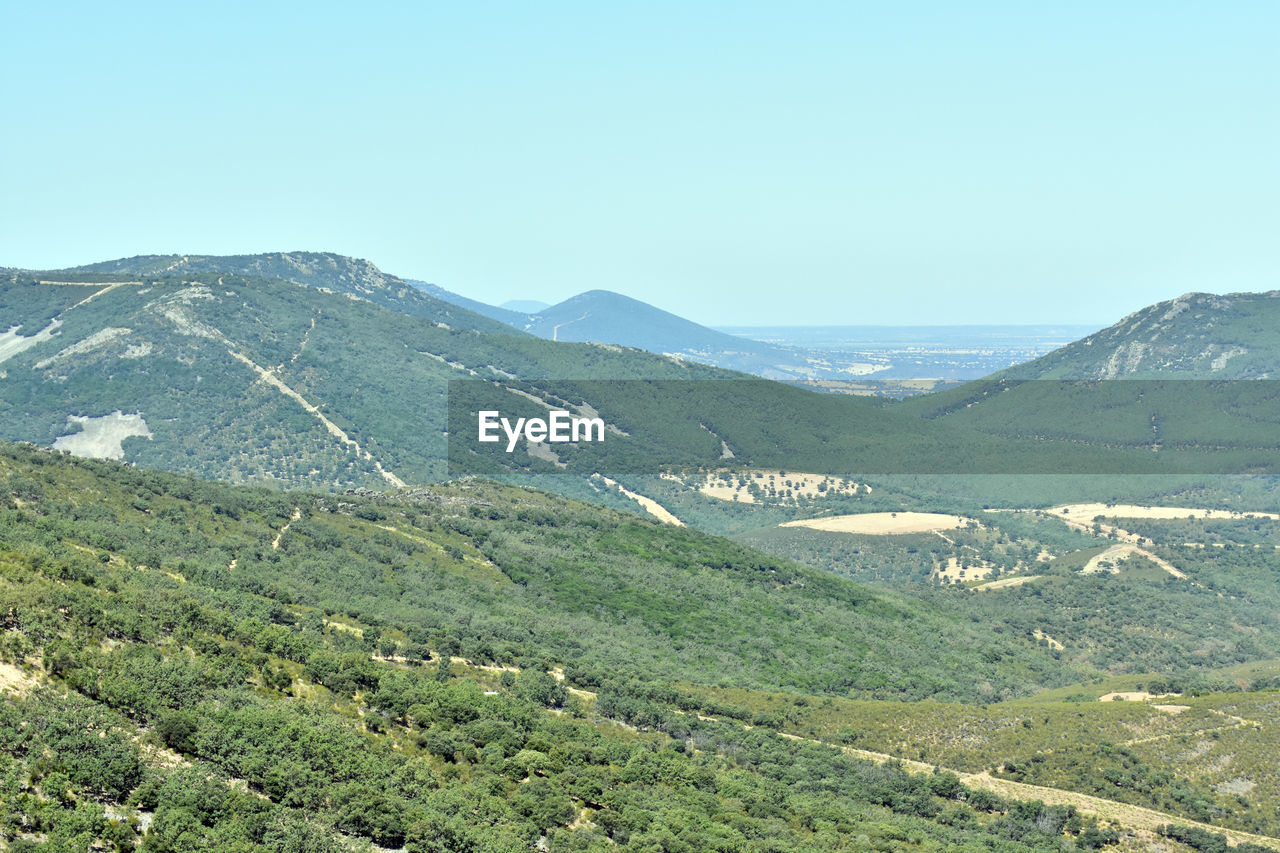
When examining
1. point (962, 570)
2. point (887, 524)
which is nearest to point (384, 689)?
point (962, 570)

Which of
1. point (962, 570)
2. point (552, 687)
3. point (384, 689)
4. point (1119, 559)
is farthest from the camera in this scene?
point (962, 570)

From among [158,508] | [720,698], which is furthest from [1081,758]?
[158,508]

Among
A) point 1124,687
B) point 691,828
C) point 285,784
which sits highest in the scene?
point 285,784

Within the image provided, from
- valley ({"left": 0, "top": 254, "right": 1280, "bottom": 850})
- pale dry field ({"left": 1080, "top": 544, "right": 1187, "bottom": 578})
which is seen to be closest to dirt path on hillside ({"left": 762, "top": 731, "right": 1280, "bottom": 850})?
valley ({"left": 0, "top": 254, "right": 1280, "bottom": 850})

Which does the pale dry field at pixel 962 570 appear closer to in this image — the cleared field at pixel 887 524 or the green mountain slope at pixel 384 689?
the cleared field at pixel 887 524

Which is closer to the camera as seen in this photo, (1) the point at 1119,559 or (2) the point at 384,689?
(2) the point at 384,689

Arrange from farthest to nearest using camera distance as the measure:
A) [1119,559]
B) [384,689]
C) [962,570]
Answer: [962,570]
[1119,559]
[384,689]

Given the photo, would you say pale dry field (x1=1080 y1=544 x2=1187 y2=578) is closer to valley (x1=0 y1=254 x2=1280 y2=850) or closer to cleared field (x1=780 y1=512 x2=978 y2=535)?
valley (x1=0 y1=254 x2=1280 y2=850)

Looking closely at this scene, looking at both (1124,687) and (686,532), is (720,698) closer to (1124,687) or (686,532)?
(1124,687)

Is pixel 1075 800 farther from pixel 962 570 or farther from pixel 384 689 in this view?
pixel 962 570
